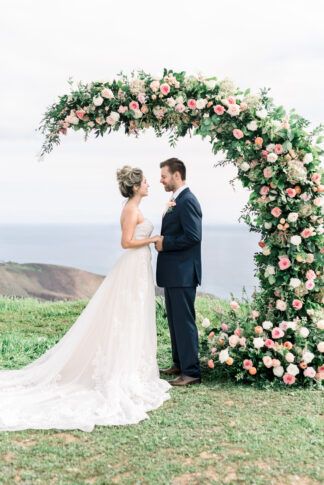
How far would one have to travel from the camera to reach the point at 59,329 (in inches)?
448

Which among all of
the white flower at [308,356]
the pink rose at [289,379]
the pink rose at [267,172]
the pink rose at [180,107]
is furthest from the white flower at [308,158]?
the pink rose at [289,379]

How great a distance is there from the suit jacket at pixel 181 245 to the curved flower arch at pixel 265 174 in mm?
908

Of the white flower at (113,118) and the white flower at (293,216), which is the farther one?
the white flower at (113,118)

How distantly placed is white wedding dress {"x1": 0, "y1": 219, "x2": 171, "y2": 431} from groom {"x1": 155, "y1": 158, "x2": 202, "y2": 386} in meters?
0.22

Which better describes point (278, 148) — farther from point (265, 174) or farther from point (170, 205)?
point (170, 205)

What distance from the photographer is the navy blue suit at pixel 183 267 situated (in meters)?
6.78

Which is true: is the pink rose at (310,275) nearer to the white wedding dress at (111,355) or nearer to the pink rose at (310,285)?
the pink rose at (310,285)

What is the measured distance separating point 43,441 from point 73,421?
0.43 m

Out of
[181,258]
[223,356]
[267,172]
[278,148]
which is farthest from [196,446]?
[278,148]

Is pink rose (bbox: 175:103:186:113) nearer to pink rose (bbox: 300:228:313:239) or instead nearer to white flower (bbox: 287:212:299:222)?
white flower (bbox: 287:212:299:222)

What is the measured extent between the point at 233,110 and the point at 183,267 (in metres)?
1.88

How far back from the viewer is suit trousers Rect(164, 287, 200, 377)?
6.98m

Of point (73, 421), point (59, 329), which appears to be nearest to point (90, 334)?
point (73, 421)

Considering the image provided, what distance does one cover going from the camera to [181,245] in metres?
6.79
